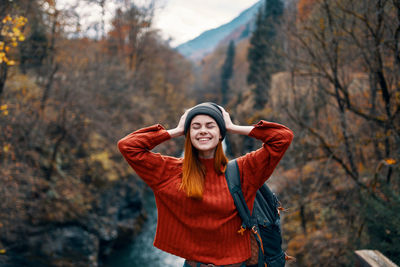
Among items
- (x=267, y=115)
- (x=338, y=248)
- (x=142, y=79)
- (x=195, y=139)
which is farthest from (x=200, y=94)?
(x=195, y=139)

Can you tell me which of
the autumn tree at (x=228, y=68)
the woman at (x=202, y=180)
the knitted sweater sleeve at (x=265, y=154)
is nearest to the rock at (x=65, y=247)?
the woman at (x=202, y=180)

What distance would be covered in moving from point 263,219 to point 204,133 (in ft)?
2.34

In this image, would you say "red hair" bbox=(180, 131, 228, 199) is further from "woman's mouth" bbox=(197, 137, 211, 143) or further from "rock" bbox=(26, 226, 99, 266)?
"rock" bbox=(26, 226, 99, 266)

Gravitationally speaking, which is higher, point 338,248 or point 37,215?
point 338,248

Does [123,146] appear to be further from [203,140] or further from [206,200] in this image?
[206,200]

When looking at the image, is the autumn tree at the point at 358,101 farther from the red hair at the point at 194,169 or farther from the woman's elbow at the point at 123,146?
the woman's elbow at the point at 123,146

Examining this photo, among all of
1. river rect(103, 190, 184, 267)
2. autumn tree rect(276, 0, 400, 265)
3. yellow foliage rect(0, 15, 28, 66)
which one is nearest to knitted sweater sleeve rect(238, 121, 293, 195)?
autumn tree rect(276, 0, 400, 265)

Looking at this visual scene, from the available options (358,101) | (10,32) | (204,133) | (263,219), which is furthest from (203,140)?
(358,101)

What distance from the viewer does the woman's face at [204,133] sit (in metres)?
2.08

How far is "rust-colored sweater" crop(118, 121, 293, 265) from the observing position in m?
1.97

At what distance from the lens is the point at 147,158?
2.05m

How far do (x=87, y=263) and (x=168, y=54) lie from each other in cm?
2040

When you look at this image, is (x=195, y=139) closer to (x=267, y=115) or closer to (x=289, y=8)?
(x=289, y=8)

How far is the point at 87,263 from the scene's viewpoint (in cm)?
975
